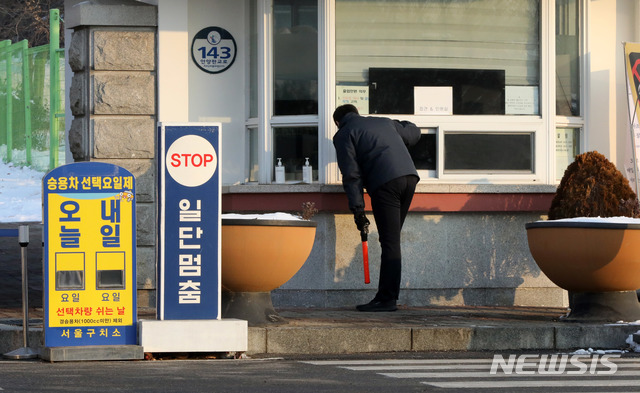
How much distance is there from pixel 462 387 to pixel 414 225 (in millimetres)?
5046

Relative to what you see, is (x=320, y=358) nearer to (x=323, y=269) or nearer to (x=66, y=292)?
(x=66, y=292)

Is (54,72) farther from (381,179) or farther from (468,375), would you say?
(468,375)

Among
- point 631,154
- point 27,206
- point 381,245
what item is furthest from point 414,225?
point 27,206

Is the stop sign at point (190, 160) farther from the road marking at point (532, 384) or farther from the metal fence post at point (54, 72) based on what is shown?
the metal fence post at point (54, 72)

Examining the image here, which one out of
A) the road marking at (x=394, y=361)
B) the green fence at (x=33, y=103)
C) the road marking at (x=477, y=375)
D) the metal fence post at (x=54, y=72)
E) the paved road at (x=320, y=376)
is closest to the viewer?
the paved road at (x=320, y=376)

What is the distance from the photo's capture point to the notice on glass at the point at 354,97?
12195mm

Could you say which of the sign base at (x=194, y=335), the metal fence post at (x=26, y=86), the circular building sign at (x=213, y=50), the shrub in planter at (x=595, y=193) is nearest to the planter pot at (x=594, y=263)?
the shrub in planter at (x=595, y=193)

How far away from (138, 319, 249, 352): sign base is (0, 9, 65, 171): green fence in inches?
692

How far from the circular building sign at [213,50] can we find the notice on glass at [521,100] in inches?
111

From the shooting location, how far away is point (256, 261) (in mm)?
9859

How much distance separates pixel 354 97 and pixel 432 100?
79cm

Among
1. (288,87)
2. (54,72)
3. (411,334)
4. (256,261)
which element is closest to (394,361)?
(411,334)

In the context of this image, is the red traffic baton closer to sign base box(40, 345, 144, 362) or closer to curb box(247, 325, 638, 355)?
curb box(247, 325, 638, 355)

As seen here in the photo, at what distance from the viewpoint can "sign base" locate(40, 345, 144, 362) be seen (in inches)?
342
